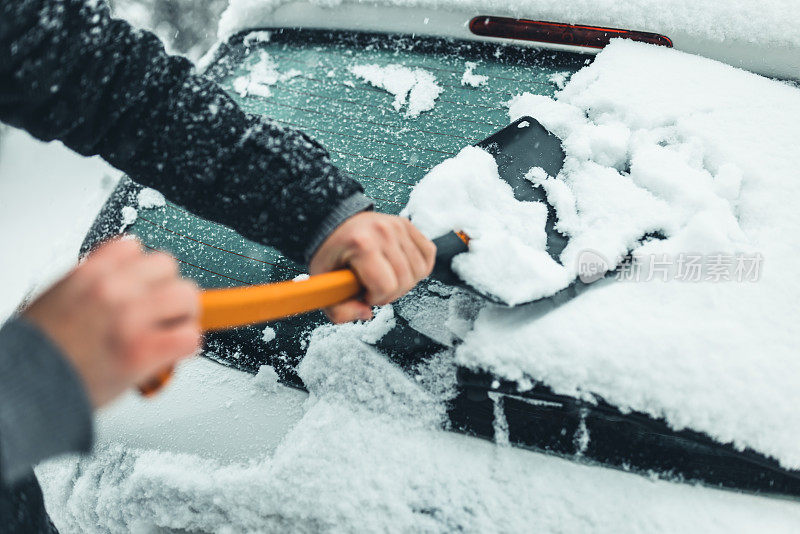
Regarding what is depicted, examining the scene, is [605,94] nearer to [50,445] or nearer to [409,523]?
[409,523]

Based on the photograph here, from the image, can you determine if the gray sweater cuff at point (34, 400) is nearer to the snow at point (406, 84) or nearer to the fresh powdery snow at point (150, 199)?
the fresh powdery snow at point (150, 199)

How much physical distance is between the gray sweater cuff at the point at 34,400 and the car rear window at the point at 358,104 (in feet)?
2.86

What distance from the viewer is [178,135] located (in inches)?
46.6

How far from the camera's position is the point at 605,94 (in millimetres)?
1663

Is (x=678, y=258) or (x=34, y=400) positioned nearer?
(x=34, y=400)

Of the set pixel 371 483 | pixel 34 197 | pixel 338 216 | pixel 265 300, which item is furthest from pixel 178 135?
pixel 34 197

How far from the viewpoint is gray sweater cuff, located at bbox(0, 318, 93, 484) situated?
648mm

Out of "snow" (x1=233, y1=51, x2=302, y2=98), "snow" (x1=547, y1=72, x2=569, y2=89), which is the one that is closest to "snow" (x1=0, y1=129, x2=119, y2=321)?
"snow" (x1=233, y1=51, x2=302, y2=98)

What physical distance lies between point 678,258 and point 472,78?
36.9 inches

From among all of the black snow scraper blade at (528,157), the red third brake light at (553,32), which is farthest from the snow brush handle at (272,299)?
the red third brake light at (553,32)

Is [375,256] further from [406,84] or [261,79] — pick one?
[261,79]

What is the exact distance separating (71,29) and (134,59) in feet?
0.40

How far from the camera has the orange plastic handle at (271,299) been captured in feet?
2.82

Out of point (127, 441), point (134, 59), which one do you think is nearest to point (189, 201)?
point (134, 59)
